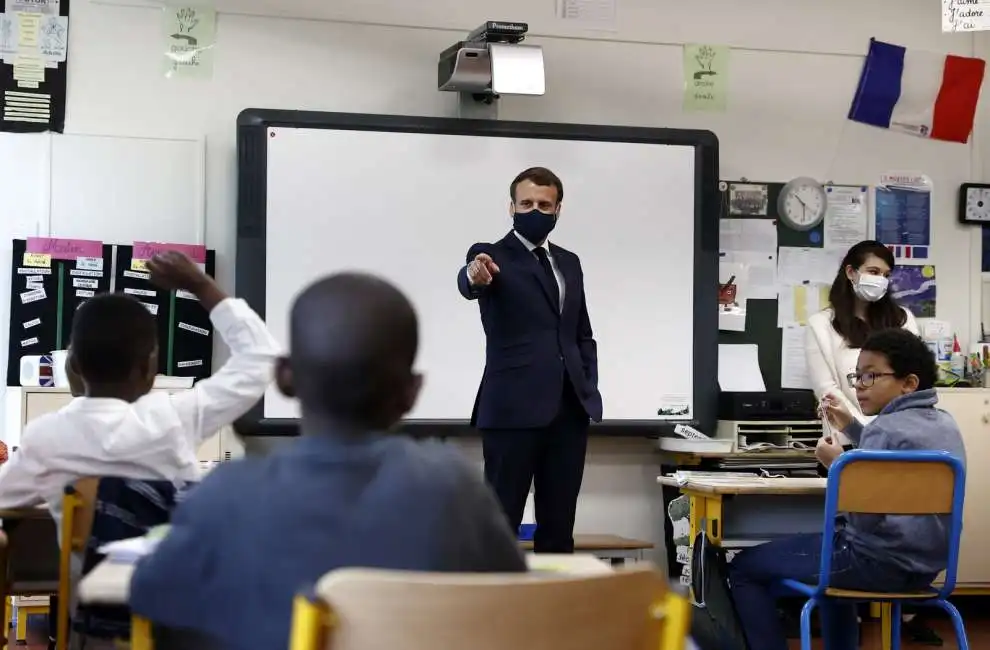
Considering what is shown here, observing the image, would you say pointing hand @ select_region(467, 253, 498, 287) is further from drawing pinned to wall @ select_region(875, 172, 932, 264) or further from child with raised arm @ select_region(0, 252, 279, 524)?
drawing pinned to wall @ select_region(875, 172, 932, 264)

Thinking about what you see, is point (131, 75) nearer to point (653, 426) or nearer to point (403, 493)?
point (653, 426)

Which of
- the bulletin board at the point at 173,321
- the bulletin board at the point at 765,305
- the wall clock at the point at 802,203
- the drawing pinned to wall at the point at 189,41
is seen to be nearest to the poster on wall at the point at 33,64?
the drawing pinned to wall at the point at 189,41

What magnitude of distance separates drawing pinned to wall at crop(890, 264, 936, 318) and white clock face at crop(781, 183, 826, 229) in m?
0.47

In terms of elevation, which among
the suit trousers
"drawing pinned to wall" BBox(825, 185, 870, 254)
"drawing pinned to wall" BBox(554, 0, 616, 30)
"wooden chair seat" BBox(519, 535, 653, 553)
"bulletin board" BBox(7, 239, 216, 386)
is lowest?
"wooden chair seat" BBox(519, 535, 653, 553)

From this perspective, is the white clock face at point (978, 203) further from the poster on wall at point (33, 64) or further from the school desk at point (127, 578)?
the school desk at point (127, 578)

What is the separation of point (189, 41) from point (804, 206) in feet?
9.07

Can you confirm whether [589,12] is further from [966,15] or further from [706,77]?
[966,15]

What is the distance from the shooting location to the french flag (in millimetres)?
5590

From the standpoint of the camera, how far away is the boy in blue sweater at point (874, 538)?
303 cm

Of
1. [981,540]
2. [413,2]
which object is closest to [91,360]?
[413,2]

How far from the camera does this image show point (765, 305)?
5398mm

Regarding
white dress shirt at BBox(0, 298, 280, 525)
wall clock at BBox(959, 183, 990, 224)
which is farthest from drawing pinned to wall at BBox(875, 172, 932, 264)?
white dress shirt at BBox(0, 298, 280, 525)

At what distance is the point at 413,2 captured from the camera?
5098 millimetres

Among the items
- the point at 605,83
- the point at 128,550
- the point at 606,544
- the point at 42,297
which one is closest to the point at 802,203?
the point at 605,83
